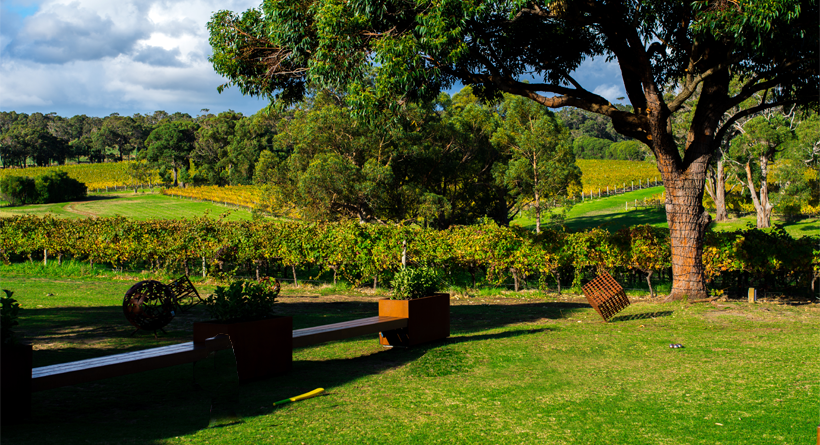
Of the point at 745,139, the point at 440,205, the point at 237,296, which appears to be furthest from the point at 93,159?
the point at 237,296

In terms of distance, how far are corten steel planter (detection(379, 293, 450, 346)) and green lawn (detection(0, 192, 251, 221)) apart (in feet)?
126

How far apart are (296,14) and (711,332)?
9.82 m

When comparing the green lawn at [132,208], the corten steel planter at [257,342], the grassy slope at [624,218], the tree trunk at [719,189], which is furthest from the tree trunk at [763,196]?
the corten steel planter at [257,342]

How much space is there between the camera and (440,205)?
28.6 m

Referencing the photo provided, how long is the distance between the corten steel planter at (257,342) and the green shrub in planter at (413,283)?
→ 215 cm

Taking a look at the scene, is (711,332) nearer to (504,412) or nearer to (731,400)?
(731,400)

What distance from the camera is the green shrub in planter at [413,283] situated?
7773mm

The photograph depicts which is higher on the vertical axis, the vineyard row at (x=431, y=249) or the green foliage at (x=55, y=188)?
the green foliage at (x=55, y=188)

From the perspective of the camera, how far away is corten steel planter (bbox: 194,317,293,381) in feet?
18.0

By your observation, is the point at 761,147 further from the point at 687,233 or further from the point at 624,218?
the point at 687,233

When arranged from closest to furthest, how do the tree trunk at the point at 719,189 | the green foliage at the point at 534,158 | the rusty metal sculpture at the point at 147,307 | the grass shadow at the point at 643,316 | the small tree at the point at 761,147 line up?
the rusty metal sculpture at the point at 147,307 < the grass shadow at the point at 643,316 < the green foliage at the point at 534,158 < the small tree at the point at 761,147 < the tree trunk at the point at 719,189

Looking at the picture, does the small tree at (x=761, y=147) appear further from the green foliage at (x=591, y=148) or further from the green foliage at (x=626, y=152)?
the green foliage at (x=591, y=148)

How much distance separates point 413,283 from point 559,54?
321 inches

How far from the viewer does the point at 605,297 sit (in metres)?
9.88
